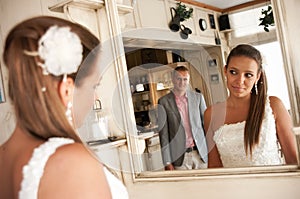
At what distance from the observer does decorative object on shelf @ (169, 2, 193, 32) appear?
1.35m

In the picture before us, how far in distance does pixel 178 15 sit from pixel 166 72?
0.24 metres

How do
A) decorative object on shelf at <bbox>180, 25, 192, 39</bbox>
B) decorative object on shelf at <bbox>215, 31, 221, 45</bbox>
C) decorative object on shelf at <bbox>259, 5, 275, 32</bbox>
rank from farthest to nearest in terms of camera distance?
decorative object on shelf at <bbox>180, 25, 192, 39</bbox>
decorative object on shelf at <bbox>215, 31, 221, 45</bbox>
decorative object on shelf at <bbox>259, 5, 275, 32</bbox>

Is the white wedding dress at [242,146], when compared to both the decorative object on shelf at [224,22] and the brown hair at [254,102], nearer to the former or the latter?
the brown hair at [254,102]

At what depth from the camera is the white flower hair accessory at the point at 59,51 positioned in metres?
0.71

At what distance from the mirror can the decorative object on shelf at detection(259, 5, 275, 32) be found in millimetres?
21

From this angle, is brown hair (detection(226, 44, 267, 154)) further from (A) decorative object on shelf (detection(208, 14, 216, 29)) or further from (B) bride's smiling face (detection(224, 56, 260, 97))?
(A) decorative object on shelf (detection(208, 14, 216, 29))

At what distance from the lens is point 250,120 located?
121 centimetres

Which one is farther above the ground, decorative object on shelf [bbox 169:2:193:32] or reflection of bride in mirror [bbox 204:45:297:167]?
decorative object on shelf [bbox 169:2:193:32]

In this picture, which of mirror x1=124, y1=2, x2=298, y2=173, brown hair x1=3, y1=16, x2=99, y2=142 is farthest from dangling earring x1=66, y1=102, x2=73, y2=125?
mirror x1=124, y1=2, x2=298, y2=173

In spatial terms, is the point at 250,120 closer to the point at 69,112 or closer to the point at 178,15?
the point at 178,15

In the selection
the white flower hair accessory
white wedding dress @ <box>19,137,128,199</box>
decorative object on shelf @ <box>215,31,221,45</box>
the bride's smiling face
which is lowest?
white wedding dress @ <box>19,137,128,199</box>

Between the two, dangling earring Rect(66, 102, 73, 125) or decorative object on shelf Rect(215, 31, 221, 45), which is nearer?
dangling earring Rect(66, 102, 73, 125)

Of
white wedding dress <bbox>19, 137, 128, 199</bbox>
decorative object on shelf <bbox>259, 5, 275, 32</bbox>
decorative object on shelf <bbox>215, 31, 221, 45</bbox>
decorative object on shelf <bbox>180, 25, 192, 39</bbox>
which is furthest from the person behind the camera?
decorative object on shelf <bbox>180, 25, 192, 39</bbox>

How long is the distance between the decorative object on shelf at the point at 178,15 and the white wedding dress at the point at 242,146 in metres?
0.46
